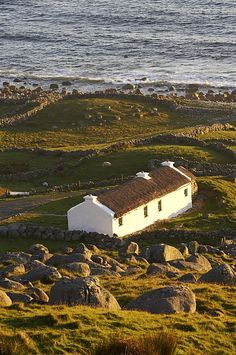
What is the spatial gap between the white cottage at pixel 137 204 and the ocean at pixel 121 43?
A: 5919cm

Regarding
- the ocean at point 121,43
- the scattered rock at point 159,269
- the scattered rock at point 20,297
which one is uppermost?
the scattered rock at point 20,297

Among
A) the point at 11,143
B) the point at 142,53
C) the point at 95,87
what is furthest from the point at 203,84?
the point at 11,143

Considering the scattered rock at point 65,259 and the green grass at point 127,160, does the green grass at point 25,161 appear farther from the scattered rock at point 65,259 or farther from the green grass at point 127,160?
the scattered rock at point 65,259

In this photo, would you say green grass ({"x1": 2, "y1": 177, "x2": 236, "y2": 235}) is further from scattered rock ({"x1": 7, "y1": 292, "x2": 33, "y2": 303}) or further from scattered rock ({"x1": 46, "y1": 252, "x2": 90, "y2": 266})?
scattered rock ({"x1": 7, "y1": 292, "x2": 33, "y2": 303})

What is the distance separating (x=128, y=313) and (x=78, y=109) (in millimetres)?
60590

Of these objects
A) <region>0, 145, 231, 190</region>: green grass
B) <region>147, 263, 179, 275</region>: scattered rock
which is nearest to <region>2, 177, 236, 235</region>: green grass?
<region>0, 145, 231, 190</region>: green grass

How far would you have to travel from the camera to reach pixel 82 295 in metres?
27.3

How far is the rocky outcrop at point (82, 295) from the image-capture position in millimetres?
27250

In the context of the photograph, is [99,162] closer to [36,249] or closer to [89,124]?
[89,124]

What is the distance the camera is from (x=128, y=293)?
100 feet

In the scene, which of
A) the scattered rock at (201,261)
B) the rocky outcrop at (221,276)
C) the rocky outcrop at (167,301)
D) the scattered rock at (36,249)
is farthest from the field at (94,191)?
the scattered rock at (36,249)

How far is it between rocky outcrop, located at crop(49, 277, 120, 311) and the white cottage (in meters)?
18.5

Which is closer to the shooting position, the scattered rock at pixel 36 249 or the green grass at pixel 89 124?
the scattered rock at pixel 36 249

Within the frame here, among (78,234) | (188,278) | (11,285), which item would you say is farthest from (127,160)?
(11,285)
